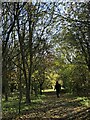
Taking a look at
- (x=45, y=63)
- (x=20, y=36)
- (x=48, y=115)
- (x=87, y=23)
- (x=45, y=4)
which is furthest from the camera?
(x=45, y=63)

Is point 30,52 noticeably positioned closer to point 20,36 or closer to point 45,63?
point 20,36

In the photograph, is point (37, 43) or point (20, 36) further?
point (37, 43)

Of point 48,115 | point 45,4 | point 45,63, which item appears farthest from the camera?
point 45,63

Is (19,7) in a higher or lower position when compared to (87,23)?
higher

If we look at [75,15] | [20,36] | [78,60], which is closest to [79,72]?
[78,60]

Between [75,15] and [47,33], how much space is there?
2.06 m

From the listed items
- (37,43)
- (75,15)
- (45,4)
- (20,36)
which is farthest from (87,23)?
(37,43)

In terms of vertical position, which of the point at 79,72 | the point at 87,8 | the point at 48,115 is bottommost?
the point at 48,115

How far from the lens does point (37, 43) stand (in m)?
6.73

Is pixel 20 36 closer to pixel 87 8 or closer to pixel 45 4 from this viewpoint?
pixel 45 4

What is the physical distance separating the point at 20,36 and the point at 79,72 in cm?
248

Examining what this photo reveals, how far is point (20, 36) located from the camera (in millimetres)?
5594

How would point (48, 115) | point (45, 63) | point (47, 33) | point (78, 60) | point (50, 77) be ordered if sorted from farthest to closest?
point (50, 77)
point (45, 63)
point (78, 60)
point (47, 33)
point (48, 115)

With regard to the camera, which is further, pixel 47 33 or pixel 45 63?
pixel 45 63
